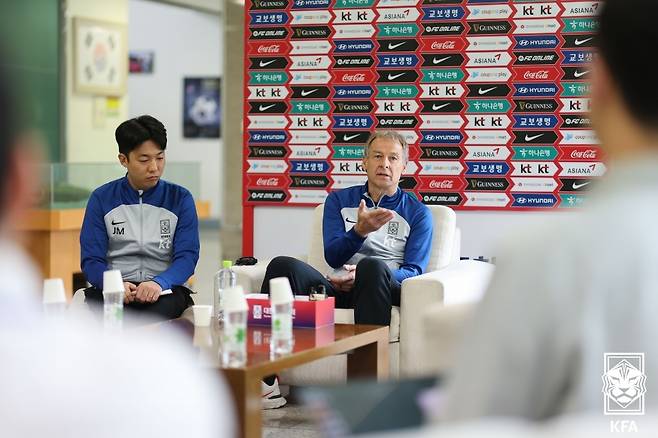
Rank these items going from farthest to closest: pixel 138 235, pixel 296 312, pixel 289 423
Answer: pixel 138 235
pixel 289 423
pixel 296 312

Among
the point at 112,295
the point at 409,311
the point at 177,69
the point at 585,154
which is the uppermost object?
the point at 177,69

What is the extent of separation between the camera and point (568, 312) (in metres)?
1.10

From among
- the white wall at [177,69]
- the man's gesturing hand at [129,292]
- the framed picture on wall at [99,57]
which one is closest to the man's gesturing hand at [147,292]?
the man's gesturing hand at [129,292]

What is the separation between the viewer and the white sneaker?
4848 millimetres

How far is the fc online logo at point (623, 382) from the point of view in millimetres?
1133

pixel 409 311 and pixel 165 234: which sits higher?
pixel 165 234

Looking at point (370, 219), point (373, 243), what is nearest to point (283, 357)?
point (370, 219)

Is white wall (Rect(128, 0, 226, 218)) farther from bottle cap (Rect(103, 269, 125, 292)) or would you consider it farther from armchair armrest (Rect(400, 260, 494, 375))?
bottle cap (Rect(103, 269, 125, 292))

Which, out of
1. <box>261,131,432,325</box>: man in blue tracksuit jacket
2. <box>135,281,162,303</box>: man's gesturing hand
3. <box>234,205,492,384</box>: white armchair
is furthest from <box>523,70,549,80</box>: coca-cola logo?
<box>135,281,162,303</box>: man's gesturing hand

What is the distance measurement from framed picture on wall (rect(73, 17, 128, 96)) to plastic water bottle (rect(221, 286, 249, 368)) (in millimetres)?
8883

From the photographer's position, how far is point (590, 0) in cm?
565

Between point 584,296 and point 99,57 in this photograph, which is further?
point 99,57

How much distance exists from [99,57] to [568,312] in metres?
11.3

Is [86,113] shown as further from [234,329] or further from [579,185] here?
[234,329]
